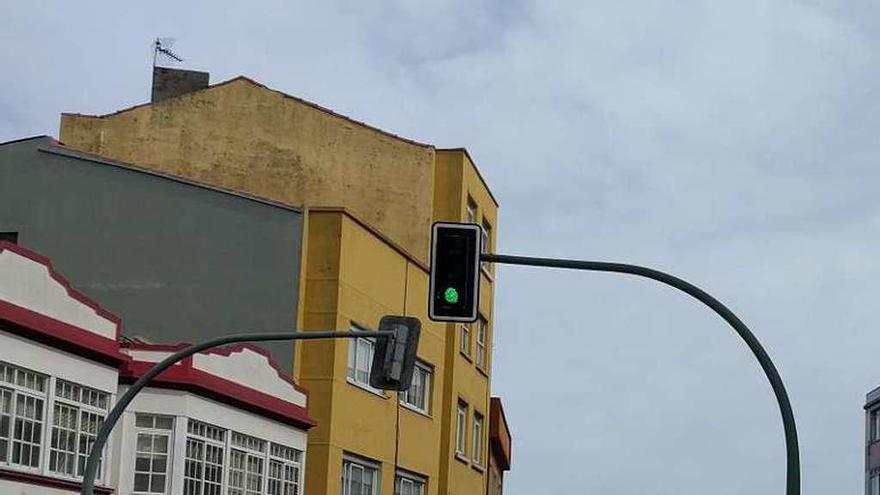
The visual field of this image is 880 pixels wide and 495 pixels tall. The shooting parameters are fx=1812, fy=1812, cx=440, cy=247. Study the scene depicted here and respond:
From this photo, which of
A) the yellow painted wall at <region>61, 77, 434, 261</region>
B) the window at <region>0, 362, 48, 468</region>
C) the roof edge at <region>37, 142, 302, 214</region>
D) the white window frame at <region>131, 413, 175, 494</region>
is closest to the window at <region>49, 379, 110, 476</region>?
the window at <region>0, 362, 48, 468</region>

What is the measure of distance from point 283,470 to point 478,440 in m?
15.7

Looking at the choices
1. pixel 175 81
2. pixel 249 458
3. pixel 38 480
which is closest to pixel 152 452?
pixel 249 458

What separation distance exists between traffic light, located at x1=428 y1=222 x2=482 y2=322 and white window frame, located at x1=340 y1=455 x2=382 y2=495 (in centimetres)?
1956

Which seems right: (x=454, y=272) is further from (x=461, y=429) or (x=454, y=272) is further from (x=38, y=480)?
(x=461, y=429)

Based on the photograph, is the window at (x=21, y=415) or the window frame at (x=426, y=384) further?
the window frame at (x=426, y=384)

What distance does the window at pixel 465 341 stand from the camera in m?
45.8

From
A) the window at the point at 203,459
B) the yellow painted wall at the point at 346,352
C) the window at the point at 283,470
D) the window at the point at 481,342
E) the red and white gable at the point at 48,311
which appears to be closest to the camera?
the red and white gable at the point at 48,311

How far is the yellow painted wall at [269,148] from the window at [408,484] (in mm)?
5220

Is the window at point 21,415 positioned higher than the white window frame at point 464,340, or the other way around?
the white window frame at point 464,340

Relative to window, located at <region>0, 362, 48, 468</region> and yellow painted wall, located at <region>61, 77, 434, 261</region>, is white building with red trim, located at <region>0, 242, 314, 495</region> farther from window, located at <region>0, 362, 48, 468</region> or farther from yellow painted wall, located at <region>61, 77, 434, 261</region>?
yellow painted wall, located at <region>61, 77, 434, 261</region>

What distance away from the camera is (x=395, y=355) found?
75.8ft

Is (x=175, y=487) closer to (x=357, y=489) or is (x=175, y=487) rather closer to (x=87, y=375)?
(x=87, y=375)

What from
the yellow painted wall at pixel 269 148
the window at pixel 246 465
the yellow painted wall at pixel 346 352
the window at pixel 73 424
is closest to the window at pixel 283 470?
the window at pixel 246 465

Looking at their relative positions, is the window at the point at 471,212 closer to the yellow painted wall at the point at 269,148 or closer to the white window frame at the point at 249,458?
the yellow painted wall at the point at 269,148
